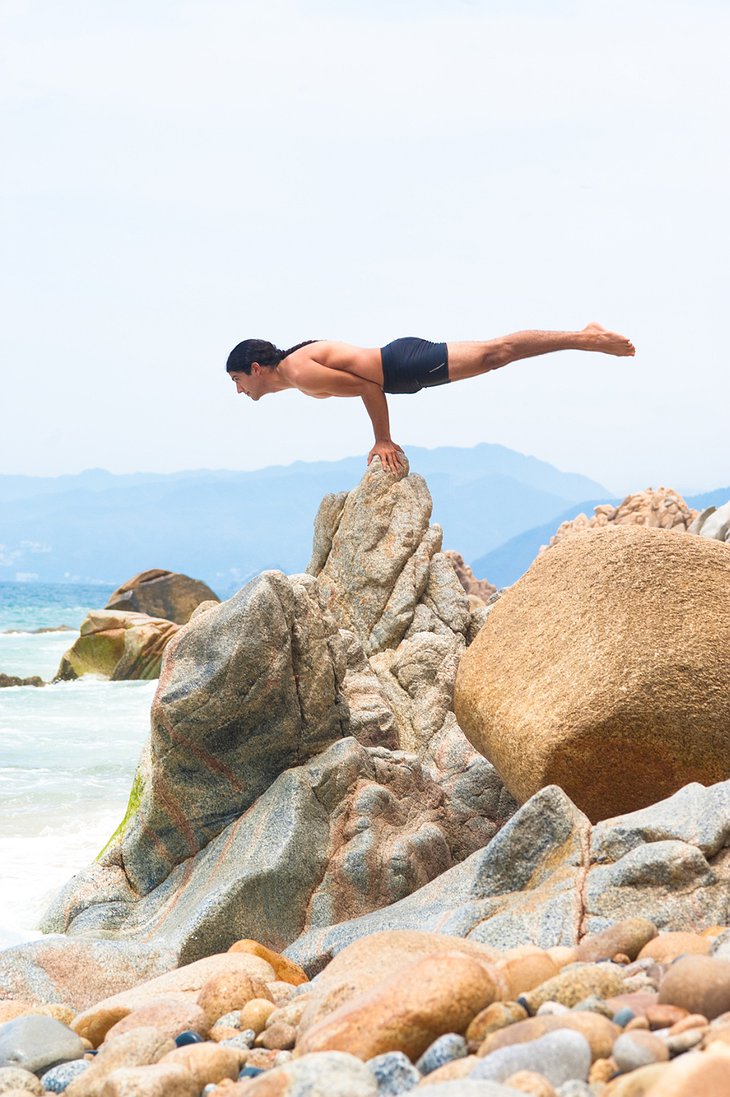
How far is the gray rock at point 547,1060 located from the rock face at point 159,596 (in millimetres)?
27803

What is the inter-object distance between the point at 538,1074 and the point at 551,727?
318 centimetres

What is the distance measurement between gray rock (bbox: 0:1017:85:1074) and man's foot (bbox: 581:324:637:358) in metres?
6.57

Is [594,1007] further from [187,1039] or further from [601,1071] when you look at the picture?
[187,1039]

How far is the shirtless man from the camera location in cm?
945

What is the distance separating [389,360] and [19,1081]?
637cm

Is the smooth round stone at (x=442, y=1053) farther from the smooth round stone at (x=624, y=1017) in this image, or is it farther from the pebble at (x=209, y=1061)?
the pebble at (x=209, y=1061)

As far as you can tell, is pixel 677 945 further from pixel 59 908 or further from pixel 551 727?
pixel 59 908

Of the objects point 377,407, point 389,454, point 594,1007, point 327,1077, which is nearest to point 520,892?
point 594,1007

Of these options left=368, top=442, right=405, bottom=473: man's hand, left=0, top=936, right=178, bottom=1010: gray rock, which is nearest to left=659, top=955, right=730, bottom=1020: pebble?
left=0, top=936, right=178, bottom=1010: gray rock

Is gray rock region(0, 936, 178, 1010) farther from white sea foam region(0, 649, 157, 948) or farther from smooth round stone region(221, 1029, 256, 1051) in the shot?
smooth round stone region(221, 1029, 256, 1051)

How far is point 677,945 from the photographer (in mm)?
4281

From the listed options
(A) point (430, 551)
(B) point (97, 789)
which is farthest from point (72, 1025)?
(B) point (97, 789)

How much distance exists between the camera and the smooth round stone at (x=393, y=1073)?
3.31 metres

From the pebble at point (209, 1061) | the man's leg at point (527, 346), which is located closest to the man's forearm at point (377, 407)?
the man's leg at point (527, 346)
